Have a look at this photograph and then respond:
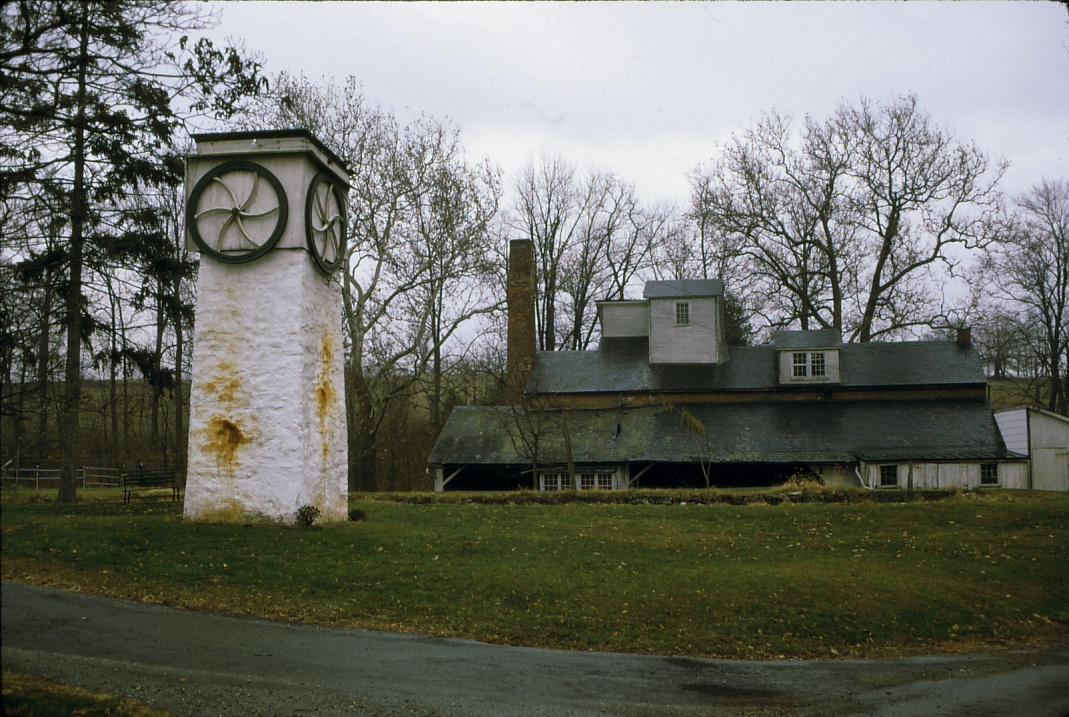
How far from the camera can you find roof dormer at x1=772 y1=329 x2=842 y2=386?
124 ft

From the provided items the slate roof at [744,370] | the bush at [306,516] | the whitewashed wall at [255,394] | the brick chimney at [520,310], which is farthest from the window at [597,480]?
the bush at [306,516]

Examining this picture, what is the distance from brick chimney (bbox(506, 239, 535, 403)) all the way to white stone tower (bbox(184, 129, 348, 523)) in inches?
948

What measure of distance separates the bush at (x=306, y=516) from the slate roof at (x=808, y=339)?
26928mm

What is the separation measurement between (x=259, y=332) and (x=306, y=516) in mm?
3463

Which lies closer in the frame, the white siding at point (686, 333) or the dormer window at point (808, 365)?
the dormer window at point (808, 365)

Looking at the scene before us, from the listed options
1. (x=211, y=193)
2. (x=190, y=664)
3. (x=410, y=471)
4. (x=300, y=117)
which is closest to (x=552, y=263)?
(x=410, y=471)

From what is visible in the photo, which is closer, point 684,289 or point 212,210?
point 212,210

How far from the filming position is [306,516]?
15.9 m

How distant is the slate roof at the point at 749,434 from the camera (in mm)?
33188

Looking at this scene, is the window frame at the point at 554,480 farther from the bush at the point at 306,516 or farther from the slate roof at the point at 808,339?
the bush at the point at 306,516

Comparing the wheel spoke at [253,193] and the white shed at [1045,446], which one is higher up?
the wheel spoke at [253,193]

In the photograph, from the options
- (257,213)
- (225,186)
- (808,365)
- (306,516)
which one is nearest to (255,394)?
(306,516)

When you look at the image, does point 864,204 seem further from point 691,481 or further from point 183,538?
point 183,538

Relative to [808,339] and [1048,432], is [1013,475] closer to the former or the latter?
[1048,432]
